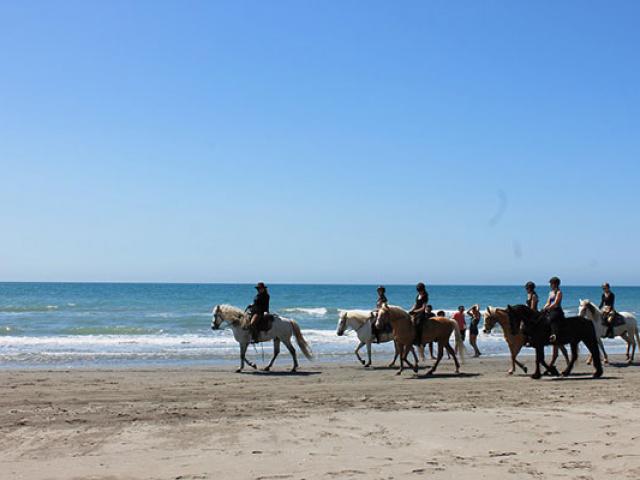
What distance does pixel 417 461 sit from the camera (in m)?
7.20

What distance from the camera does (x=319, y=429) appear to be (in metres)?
8.79

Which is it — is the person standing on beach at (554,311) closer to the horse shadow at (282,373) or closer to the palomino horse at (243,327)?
the horse shadow at (282,373)

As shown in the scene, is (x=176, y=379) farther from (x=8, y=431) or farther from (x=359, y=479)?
(x=359, y=479)

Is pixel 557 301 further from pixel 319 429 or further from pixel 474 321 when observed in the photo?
pixel 319 429

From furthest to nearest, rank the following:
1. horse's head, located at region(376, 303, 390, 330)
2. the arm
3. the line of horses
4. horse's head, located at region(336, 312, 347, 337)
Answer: horse's head, located at region(336, 312, 347, 337)
horse's head, located at region(376, 303, 390, 330)
the arm
the line of horses

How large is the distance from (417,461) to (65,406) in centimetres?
602

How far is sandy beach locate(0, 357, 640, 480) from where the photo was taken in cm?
696

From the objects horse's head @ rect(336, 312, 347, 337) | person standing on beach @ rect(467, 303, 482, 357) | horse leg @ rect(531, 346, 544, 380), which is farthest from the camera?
person standing on beach @ rect(467, 303, 482, 357)

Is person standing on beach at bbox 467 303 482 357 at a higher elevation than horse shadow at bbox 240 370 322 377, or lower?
higher

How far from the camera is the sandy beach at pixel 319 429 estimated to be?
6.96m

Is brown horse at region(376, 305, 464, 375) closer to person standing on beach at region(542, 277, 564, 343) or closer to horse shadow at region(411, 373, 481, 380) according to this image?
horse shadow at region(411, 373, 481, 380)

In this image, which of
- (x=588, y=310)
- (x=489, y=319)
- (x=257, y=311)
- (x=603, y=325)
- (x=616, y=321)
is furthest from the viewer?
(x=616, y=321)

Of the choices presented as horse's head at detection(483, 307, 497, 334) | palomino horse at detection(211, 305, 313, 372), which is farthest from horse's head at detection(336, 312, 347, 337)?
horse's head at detection(483, 307, 497, 334)

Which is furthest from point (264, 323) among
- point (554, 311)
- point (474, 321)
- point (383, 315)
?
point (474, 321)
